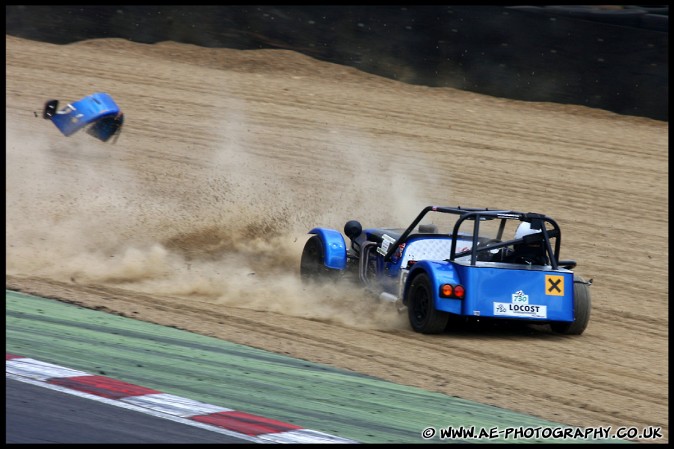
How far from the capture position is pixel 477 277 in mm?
9211

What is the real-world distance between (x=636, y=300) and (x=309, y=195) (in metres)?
5.72

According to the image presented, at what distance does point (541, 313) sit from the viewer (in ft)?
30.5

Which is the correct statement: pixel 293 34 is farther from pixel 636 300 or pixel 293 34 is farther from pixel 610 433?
pixel 610 433

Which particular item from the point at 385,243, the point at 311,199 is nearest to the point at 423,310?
the point at 385,243

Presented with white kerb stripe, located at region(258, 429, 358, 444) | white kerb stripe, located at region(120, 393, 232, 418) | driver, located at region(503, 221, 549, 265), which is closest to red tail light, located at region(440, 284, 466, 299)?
driver, located at region(503, 221, 549, 265)

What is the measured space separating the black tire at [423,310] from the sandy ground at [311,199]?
0.41 ft

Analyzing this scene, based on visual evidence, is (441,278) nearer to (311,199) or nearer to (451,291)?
(451,291)

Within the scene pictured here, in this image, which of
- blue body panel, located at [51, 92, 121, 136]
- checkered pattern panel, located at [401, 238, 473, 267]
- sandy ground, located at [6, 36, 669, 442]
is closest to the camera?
sandy ground, located at [6, 36, 669, 442]

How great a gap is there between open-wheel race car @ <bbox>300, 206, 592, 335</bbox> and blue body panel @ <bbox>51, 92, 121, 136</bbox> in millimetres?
5061

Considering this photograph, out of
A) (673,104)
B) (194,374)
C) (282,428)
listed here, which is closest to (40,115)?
(673,104)

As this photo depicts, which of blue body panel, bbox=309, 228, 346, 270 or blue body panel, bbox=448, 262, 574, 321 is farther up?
blue body panel, bbox=309, 228, 346, 270

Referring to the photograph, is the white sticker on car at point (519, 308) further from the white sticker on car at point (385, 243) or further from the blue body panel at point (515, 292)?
the white sticker on car at point (385, 243)

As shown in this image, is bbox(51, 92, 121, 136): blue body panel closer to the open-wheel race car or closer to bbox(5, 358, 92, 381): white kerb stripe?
the open-wheel race car

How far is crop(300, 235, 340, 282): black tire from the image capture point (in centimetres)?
1075
